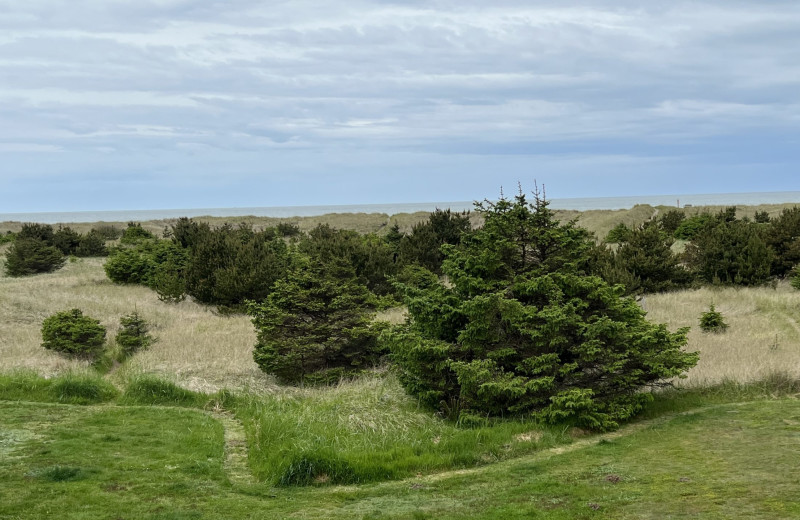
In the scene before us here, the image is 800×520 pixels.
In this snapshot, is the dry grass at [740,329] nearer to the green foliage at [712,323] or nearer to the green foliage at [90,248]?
the green foliage at [712,323]

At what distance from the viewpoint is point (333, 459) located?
8.60m

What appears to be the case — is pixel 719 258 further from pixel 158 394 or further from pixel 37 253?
pixel 37 253

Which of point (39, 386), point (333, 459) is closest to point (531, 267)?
point (333, 459)

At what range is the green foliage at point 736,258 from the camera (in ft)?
78.9

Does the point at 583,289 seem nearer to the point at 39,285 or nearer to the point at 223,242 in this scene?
the point at 223,242

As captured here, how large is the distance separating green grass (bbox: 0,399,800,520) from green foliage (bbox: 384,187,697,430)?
89 cm

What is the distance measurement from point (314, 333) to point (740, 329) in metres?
11.2

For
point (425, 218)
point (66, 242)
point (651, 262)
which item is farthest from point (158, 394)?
point (425, 218)

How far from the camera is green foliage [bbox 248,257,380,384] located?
14.9 meters

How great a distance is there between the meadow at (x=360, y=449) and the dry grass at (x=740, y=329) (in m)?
0.10

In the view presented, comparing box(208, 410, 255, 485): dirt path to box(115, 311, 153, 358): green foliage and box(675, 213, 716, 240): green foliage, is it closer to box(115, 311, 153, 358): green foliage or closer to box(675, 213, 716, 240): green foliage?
box(115, 311, 153, 358): green foliage

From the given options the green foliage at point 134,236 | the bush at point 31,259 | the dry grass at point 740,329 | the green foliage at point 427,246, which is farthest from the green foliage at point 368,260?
the green foliage at point 134,236

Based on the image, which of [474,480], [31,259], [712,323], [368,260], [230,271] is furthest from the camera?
[31,259]

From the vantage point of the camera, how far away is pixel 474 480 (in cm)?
813
